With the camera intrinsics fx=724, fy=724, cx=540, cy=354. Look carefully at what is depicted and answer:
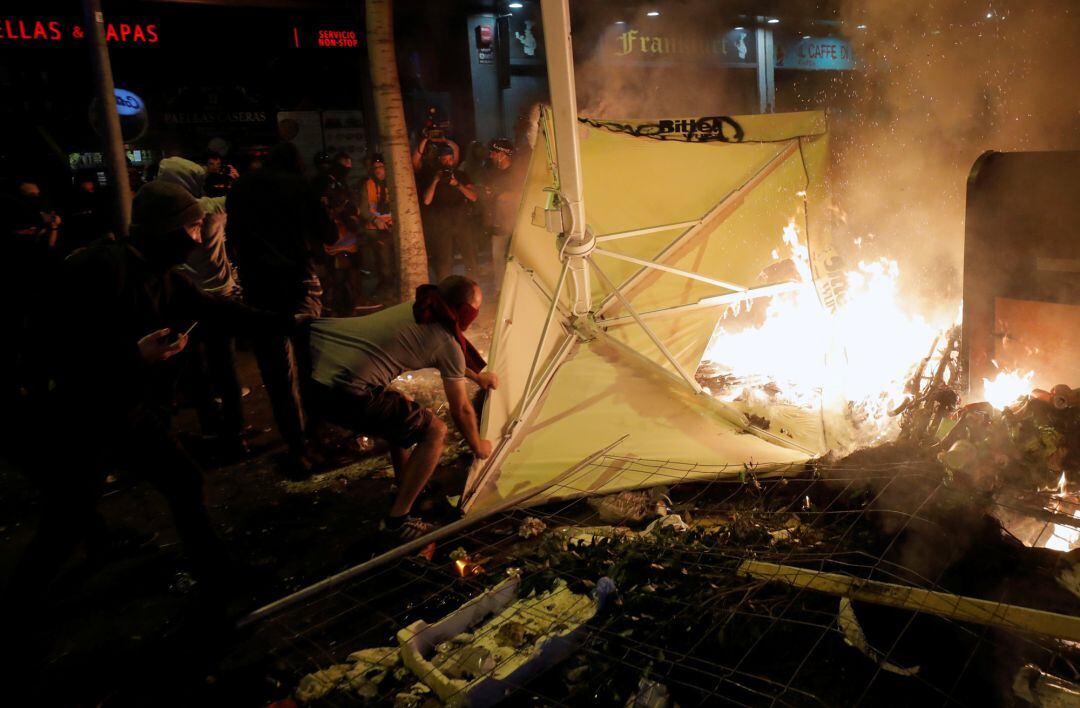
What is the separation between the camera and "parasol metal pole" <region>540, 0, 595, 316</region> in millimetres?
4598

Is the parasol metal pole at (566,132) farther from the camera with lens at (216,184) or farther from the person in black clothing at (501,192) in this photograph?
the person in black clothing at (501,192)

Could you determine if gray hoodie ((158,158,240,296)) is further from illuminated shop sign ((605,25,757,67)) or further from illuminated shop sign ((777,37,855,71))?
illuminated shop sign ((777,37,855,71))

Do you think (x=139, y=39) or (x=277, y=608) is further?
(x=139, y=39)

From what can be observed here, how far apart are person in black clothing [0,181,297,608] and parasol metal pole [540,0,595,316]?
2.27m

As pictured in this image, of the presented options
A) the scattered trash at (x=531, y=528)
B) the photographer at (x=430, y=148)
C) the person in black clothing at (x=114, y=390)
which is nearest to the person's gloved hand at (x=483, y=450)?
the scattered trash at (x=531, y=528)

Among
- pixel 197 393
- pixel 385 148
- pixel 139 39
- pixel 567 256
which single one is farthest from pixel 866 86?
pixel 139 39

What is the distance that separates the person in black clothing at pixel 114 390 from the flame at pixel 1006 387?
490 centimetres

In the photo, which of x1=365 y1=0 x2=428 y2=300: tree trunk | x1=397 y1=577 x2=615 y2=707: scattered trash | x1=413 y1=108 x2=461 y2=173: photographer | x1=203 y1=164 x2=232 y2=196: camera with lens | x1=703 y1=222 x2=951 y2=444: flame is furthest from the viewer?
x1=413 y1=108 x2=461 y2=173: photographer

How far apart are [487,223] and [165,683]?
29.0 feet

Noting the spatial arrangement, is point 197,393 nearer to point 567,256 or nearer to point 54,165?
point 567,256

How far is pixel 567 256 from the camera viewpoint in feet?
16.6

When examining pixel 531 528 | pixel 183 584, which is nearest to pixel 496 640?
pixel 531 528

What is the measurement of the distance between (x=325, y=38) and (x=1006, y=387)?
52.5ft

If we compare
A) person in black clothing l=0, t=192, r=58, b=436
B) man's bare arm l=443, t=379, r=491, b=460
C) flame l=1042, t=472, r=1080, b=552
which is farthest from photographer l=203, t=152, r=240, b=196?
flame l=1042, t=472, r=1080, b=552
